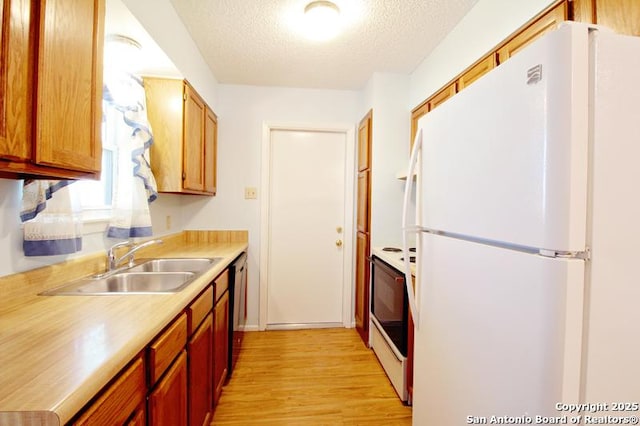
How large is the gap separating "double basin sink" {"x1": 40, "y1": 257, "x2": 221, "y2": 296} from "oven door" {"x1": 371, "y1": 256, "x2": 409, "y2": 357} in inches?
44.3

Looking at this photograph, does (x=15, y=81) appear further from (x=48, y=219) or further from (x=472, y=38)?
(x=472, y=38)

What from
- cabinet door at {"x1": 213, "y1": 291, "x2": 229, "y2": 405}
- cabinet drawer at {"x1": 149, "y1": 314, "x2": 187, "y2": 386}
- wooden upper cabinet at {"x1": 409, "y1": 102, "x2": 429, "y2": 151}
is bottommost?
cabinet door at {"x1": 213, "y1": 291, "x2": 229, "y2": 405}

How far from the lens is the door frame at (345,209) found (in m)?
2.74

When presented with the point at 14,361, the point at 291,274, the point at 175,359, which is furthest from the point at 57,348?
the point at 291,274

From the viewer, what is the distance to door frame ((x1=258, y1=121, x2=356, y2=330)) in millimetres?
2736

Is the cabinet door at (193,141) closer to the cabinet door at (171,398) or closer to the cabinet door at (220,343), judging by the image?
the cabinet door at (220,343)

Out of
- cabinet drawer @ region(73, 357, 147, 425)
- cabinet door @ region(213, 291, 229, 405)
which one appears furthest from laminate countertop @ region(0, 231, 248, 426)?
cabinet door @ region(213, 291, 229, 405)

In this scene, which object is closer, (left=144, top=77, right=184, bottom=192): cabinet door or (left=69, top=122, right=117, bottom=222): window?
(left=69, top=122, right=117, bottom=222): window

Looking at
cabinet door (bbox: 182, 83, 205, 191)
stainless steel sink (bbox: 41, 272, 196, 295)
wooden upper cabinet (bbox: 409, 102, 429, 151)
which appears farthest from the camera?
wooden upper cabinet (bbox: 409, 102, 429, 151)

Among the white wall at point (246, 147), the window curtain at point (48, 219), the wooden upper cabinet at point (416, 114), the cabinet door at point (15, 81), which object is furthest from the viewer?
the white wall at point (246, 147)

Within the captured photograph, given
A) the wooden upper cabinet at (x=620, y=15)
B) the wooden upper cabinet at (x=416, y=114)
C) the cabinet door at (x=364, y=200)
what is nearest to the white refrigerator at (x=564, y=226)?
the wooden upper cabinet at (x=620, y=15)

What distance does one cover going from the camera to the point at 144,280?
155cm

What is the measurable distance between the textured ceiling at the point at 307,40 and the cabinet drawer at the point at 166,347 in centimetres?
170

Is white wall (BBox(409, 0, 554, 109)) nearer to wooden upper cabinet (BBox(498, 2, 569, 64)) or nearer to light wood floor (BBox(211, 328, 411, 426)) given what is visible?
wooden upper cabinet (BBox(498, 2, 569, 64))
